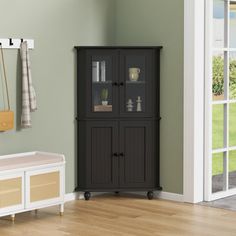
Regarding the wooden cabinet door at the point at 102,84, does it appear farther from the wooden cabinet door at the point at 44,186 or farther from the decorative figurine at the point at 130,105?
the wooden cabinet door at the point at 44,186

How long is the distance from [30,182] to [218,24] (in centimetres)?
237

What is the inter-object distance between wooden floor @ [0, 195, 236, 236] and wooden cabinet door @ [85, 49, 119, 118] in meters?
0.87

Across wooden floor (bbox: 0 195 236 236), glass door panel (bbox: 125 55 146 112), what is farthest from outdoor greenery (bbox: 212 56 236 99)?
wooden floor (bbox: 0 195 236 236)

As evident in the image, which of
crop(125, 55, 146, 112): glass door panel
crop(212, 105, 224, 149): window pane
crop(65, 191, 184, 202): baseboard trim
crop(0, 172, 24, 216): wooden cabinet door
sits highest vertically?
crop(125, 55, 146, 112): glass door panel

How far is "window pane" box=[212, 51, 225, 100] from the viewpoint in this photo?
6586 mm

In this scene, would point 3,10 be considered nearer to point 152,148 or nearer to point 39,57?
point 39,57

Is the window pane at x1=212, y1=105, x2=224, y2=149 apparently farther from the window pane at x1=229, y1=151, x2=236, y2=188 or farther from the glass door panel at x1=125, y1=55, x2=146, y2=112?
the glass door panel at x1=125, y1=55, x2=146, y2=112

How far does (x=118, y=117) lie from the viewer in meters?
6.59

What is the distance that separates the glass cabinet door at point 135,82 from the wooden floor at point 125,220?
0.88 m

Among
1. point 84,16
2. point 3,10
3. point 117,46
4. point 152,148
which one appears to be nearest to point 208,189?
point 152,148

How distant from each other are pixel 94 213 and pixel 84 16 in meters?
1.92

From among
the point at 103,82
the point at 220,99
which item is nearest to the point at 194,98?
the point at 220,99

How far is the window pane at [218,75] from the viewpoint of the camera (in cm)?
659

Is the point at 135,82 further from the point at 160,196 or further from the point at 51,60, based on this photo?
the point at 160,196
